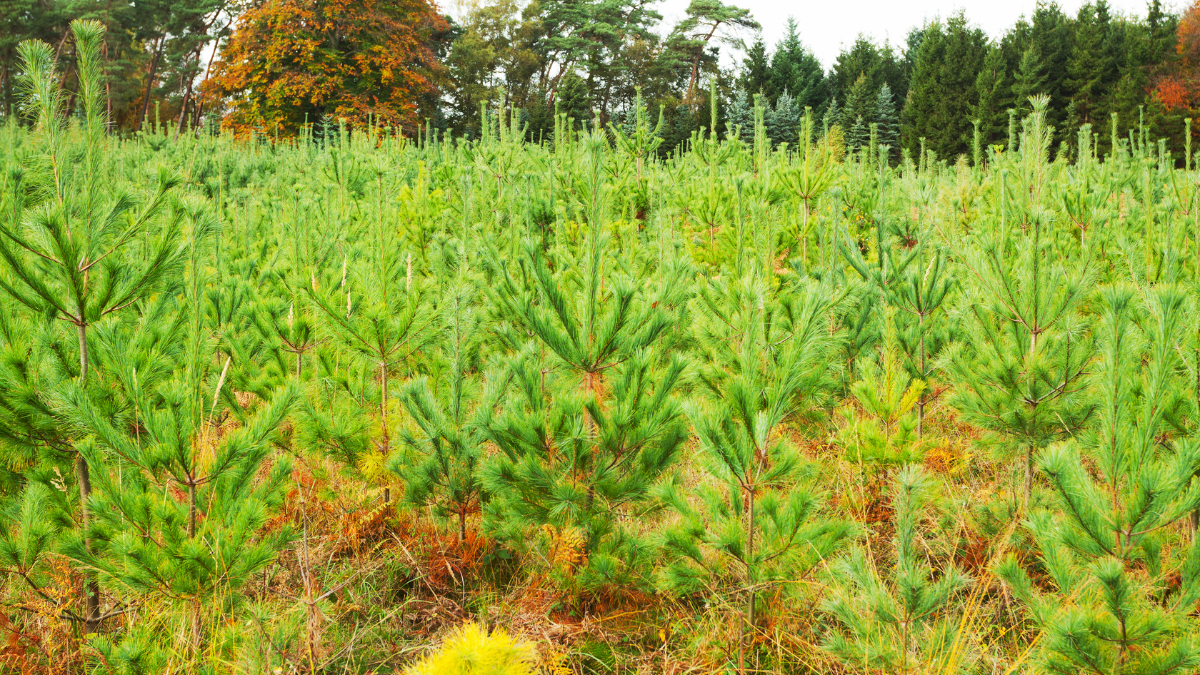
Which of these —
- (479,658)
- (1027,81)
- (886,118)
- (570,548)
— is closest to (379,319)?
(570,548)

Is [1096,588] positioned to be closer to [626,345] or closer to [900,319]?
[626,345]

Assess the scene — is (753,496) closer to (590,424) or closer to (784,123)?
(590,424)

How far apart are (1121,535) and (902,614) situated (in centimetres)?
58

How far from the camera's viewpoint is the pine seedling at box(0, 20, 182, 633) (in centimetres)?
191

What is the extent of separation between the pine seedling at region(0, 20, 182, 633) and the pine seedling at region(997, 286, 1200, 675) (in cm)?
269

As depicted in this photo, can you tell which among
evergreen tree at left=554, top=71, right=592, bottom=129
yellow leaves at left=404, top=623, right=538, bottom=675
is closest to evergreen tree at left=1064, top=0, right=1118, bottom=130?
evergreen tree at left=554, top=71, right=592, bottom=129

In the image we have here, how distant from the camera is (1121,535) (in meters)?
1.68

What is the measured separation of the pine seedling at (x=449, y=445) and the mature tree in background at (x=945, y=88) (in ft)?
96.7

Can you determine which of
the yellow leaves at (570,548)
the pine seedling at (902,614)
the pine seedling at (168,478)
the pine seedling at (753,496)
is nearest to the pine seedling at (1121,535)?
the pine seedling at (902,614)

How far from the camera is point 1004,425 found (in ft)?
8.32

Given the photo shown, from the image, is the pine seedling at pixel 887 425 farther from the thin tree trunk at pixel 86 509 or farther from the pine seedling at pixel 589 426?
the thin tree trunk at pixel 86 509

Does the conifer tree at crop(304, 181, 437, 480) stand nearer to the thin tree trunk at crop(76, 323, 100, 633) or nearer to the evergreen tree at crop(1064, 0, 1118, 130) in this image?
the thin tree trunk at crop(76, 323, 100, 633)

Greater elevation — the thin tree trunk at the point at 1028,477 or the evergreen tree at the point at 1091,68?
the evergreen tree at the point at 1091,68

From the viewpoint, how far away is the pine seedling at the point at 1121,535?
5.12 ft
